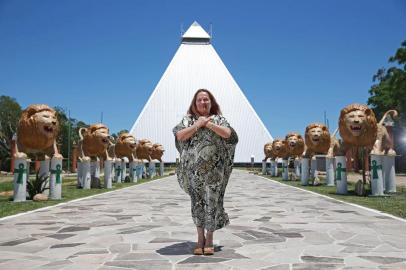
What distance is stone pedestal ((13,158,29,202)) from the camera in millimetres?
9188

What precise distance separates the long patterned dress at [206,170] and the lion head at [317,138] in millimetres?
12965

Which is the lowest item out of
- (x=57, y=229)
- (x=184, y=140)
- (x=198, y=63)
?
(x=57, y=229)

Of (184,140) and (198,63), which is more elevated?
(198,63)

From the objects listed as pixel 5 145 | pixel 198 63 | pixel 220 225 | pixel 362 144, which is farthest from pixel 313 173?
pixel 198 63

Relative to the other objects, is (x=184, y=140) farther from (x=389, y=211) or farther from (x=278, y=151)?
(x=278, y=151)

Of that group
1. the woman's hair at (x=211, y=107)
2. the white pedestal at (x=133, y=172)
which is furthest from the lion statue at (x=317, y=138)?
the woman's hair at (x=211, y=107)

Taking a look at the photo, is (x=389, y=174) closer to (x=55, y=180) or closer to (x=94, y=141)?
(x=55, y=180)

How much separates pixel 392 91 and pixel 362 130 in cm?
2420

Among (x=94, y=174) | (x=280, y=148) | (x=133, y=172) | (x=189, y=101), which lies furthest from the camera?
(x=189, y=101)

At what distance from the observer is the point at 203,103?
4.31 metres

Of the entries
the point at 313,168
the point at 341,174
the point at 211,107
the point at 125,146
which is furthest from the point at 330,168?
the point at 211,107

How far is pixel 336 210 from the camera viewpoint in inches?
311

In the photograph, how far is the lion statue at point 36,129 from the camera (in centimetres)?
969

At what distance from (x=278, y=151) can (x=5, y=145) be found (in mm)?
25117
